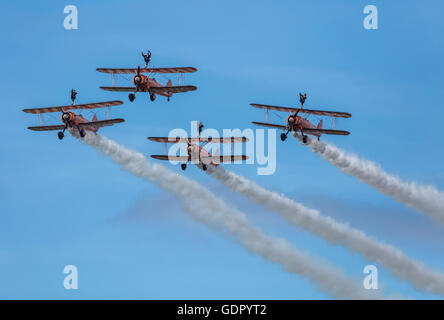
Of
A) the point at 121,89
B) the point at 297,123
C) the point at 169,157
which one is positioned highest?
the point at 121,89

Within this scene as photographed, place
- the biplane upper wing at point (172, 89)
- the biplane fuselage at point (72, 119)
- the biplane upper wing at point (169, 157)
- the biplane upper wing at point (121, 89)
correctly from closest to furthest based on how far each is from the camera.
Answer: the biplane upper wing at point (169, 157), the biplane fuselage at point (72, 119), the biplane upper wing at point (172, 89), the biplane upper wing at point (121, 89)

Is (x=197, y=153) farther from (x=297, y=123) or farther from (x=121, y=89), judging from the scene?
(x=121, y=89)

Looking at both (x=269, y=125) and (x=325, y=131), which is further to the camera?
(x=269, y=125)

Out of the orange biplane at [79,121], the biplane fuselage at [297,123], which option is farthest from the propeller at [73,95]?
the biplane fuselage at [297,123]

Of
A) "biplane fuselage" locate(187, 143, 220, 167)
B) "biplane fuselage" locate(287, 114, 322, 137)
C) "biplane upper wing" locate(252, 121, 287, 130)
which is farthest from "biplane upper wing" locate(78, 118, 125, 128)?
"biplane fuselage" locate(287, 114, 322, 137)

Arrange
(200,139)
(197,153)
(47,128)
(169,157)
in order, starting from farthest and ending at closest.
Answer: (47,128)
(169,157)
(200,139)
(197,153)

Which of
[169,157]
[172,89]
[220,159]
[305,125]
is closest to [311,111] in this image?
[305,125]

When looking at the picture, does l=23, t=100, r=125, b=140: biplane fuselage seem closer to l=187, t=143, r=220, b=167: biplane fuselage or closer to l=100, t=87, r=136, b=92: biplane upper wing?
l=100, t=87, r=136, b=92: biplane upper wing

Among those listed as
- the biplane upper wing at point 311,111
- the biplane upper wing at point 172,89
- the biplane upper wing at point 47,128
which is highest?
the biplane upper wing at point 172,89

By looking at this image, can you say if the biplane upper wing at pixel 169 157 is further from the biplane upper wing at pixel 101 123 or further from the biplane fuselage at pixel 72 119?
the biplane fuselage at pixel 72 119

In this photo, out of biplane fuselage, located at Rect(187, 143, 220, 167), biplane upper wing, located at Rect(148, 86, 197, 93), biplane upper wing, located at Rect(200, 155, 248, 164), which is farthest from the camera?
biplane upper wing, located at Rect(148, 86, 197, 93)

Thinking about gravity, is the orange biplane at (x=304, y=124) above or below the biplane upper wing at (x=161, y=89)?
below
